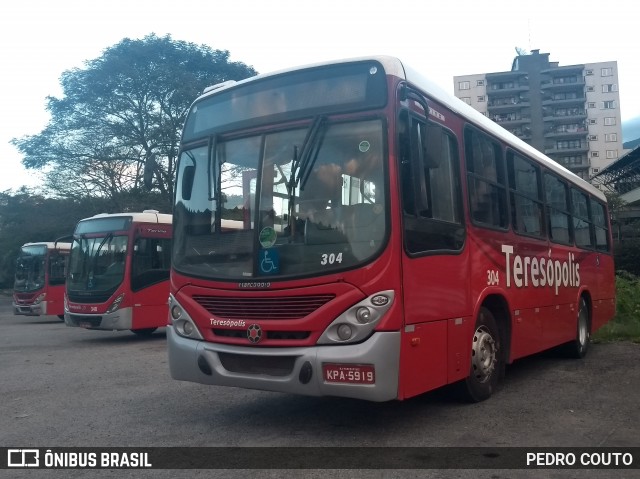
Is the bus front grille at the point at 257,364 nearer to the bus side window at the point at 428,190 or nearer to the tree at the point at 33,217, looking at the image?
the bus side window at the point at 428,190

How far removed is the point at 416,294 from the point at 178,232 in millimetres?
2584

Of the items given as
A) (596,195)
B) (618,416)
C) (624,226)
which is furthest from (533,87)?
(618,416)

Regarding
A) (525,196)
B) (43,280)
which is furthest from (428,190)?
(43,280)

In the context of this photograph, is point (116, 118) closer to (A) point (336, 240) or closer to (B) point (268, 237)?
(B) point (268, 237)

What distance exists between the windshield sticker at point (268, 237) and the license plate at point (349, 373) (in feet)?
3.93

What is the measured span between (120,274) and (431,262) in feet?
36.1

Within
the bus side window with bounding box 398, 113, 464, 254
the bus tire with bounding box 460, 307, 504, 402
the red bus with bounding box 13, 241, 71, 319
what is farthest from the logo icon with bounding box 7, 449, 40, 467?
the red bus with bounding box 13, 241, 71, 319

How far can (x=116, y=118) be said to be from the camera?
38781mm

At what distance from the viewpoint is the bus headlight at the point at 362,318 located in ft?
18.0

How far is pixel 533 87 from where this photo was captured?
7838cm

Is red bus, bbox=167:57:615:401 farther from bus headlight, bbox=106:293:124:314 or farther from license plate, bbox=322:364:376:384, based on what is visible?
bus headlight, bbox=106:293:124:314

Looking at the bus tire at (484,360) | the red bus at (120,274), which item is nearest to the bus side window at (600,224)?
the bus tire at (484,360)

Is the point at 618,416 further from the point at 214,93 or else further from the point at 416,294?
the point at 214,93

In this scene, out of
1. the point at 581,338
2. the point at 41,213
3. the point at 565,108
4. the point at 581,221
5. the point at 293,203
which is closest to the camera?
the point at 293,203
